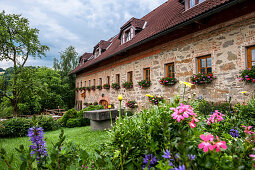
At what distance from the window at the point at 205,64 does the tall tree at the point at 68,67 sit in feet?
69.5

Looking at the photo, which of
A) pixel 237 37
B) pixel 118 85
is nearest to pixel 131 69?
pixel 118 85

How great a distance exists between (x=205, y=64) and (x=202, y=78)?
0.77 m

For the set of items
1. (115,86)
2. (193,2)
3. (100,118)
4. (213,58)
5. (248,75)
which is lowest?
(100,118)

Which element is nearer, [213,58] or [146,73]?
[213,58]

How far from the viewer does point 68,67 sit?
86.8ft

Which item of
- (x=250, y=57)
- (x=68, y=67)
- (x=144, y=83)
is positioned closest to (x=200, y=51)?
(x=250, y=57)

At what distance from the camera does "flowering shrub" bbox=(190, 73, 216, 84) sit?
6143 millimetres

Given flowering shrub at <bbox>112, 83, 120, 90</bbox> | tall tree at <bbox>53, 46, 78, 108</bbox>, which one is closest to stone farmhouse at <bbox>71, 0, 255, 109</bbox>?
flowering shrub at <bbox>112, 83, 120, 90</bbox>

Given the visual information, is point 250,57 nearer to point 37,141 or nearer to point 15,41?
point 37,141

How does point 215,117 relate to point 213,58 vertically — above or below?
below

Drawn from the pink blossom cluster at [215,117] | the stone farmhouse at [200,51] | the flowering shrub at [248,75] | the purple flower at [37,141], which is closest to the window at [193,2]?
the stone farmhouse at [200,51]

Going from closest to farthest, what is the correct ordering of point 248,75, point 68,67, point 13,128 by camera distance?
point 248,75 < point 13,128 < point 68,67

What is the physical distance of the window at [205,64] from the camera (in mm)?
6547

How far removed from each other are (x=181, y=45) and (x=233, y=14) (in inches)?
88.9
